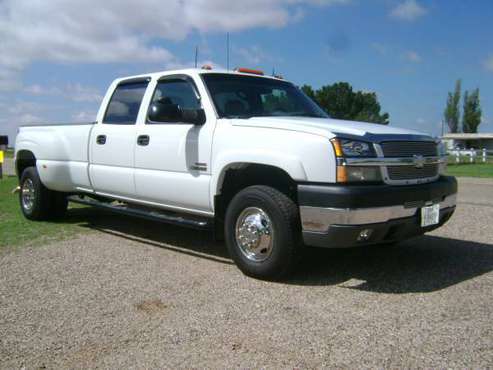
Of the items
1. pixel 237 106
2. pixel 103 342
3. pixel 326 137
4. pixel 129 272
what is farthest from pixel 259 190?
pixel 103 342

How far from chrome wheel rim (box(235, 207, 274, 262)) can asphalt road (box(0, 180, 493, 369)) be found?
251mm

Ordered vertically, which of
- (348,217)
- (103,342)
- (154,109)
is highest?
(154,109)

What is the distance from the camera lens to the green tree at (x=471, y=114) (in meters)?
74.2

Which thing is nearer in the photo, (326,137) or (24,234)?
(326,137)

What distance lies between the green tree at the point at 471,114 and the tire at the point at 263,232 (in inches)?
3037

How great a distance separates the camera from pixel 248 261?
4.59m

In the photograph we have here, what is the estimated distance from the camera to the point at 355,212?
12.9 ft

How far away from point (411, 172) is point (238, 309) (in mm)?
1886

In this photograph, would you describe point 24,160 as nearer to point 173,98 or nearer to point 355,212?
point 173,98

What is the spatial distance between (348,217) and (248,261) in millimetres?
1099

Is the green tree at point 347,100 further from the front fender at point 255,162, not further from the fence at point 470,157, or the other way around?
the front fender at point 255,162

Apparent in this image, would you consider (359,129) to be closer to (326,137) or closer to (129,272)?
(326,137)

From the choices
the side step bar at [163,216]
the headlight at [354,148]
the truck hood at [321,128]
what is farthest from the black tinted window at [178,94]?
the headlight at [354,148]

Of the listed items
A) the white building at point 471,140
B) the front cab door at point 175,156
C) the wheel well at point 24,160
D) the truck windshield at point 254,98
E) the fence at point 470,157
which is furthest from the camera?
the white building at point 471,140
